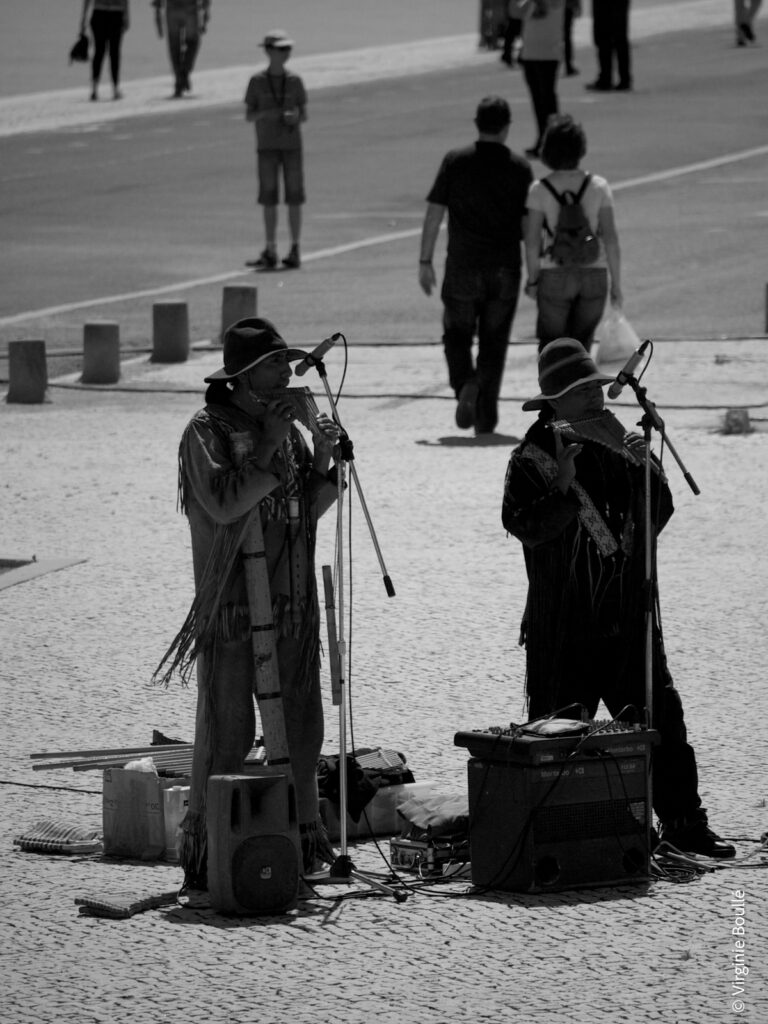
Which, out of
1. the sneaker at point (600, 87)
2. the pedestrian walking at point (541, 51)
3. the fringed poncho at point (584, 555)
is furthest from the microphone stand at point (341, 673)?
the sneaker at point (600, 87)

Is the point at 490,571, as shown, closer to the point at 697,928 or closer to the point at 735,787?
the point at 735,787

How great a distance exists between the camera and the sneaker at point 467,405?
14.9 metres

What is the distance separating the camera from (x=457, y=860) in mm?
7410

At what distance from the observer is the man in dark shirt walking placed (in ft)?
48.2

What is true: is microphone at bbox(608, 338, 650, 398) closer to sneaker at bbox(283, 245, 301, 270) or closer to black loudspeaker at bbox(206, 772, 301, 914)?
black loudspeaker at bbox(206, 772, 301, 914)

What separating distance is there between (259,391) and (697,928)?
2.23m

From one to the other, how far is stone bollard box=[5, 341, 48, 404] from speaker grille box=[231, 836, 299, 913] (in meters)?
10.3

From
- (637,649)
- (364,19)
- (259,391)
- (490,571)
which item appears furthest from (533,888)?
(364,19)

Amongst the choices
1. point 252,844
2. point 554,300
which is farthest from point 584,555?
point 554,300

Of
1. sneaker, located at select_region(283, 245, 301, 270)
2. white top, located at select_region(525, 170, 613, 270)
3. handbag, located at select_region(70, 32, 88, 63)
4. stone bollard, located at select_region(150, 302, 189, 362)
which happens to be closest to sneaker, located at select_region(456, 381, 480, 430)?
white top, located at select_region(525, 170, 613, 270)

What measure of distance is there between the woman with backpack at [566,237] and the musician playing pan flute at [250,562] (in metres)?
7.37

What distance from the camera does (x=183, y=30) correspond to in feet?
120

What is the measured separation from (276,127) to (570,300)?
8.98 metres

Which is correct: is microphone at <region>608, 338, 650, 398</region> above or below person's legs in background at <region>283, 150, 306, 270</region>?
below
